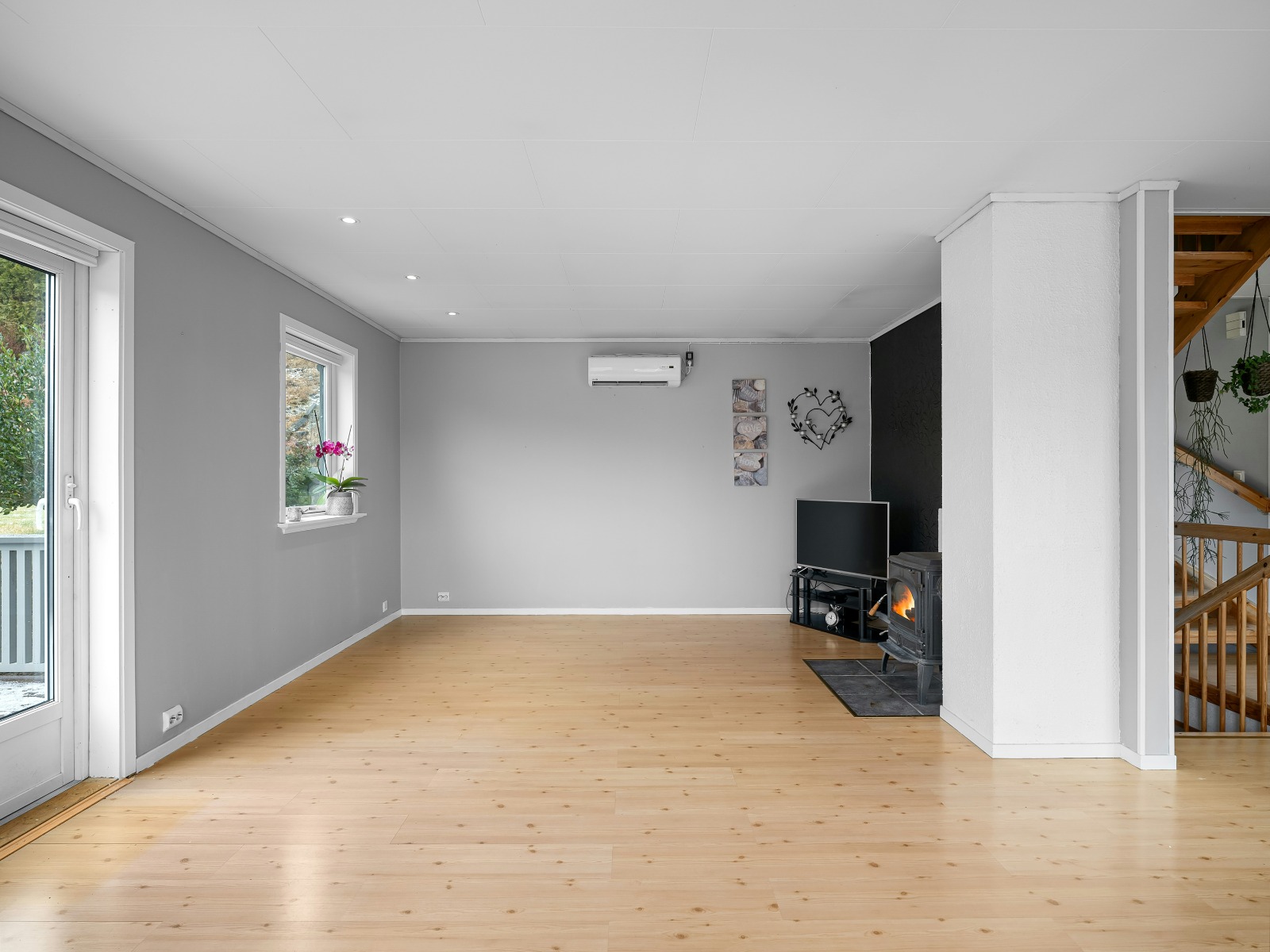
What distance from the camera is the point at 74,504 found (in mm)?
2904

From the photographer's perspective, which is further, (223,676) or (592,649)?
(592,649)

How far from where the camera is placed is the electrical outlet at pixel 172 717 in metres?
3.27

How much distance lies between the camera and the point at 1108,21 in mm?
1987

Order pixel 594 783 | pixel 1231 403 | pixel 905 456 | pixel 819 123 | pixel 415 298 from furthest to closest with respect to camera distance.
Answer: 1. pixel 1231 403
2. pixel 905 456
3. pixel 415 298
4. pixel 594 783
5. pixel 819 123

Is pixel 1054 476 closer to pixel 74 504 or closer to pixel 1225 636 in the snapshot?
pixel 1225 636

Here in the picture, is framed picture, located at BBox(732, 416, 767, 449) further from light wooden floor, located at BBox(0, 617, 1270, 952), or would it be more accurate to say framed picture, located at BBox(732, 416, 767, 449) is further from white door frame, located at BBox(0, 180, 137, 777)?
white door frame, located at BBox(0, 180, 137, 777)

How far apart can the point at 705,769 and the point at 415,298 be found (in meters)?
3.77

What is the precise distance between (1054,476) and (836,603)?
288cm

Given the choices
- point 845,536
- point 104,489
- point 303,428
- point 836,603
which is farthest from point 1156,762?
point 303,428

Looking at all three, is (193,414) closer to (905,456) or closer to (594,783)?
(594,783)

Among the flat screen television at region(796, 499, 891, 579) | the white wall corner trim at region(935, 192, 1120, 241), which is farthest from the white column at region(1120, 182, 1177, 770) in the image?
the flat screen television at region(796, 499, 891, 579)

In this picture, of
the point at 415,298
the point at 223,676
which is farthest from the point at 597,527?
the point at 223,676

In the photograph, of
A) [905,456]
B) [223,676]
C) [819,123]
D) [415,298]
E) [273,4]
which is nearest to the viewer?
[273,4]

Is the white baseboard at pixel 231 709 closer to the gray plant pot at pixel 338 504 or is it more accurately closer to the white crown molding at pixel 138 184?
the gray plant pot at pixel 338 504
